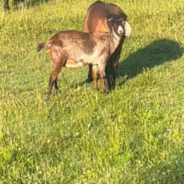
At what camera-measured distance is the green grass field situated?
4844mm

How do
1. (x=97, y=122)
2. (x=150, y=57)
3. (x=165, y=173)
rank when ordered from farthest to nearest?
(x=150, y=57) < (x=97, y=122) < (x=165, y=173)

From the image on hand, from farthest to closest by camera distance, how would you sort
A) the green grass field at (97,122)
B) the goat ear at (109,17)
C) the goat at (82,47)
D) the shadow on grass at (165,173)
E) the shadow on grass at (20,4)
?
1. the shadow on grass at (20,4)
2. the goat ear at (109,17)
3. the goat at (82,47)
4. the green grass field at (97,122)
5. the shadow on grass at (165,173)

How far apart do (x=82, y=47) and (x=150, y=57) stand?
135 inches

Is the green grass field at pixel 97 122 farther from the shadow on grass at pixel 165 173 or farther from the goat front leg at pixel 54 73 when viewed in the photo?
the goat front leg at pixel 54 73

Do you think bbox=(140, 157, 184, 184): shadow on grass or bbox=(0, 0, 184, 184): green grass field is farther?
bbox=(0, 0, 184, 184): green grass field

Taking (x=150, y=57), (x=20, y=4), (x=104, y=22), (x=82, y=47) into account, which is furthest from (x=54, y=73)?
(x=20, y=4)

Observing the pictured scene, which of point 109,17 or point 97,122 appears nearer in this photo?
point 97,122

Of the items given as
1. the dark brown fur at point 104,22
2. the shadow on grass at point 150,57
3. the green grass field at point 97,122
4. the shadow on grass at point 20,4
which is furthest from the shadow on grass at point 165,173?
the shadow on grass at point 20,4

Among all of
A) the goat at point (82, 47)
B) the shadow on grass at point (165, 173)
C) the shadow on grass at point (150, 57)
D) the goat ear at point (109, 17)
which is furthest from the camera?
the shadow on grass at point (150, 57)

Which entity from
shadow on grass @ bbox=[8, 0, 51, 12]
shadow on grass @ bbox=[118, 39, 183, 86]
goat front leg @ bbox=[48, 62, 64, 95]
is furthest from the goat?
shadow on grass @ bbox=[8, 0, 51, 12]

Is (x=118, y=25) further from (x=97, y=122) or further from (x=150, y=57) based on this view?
(x=150, y=57)

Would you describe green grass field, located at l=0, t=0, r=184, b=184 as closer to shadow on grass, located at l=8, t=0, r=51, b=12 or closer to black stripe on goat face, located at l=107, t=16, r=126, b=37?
black stripe on goat face, located at l=107, t=16, r=126, b=37

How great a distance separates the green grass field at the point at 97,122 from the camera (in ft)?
15.9

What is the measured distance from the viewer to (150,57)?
1045 cm
